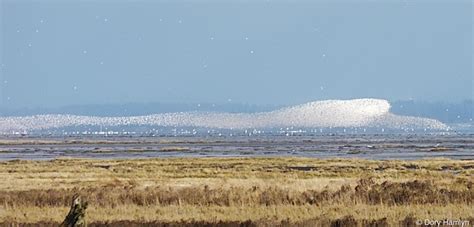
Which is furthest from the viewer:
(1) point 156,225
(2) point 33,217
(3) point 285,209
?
(3) point 285,209

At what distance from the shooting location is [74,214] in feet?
37.8

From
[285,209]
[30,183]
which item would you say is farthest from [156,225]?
[30,183]

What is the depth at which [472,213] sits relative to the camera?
17406 mm

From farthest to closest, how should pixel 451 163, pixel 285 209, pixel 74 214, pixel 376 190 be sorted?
1. pixel 451 163
2. pixel 376 190
3. pixel 285 209
4. pixel 74 214

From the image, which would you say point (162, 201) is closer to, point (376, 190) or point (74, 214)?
point (376, 190)

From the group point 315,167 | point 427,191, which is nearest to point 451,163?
point 315,167

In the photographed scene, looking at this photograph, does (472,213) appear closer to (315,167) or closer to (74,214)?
(74,214)

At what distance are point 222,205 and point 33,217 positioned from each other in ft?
17.8

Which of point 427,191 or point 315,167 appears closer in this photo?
point 427,191

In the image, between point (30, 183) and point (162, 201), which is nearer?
point (162, 201)

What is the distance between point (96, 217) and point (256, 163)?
47207mm

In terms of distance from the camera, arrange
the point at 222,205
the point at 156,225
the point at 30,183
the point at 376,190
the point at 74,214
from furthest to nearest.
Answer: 1. the point at 30,183
2. the point at 376,190
3. the point at 222,205
4. the point at 156,225
5. the point at 74,214

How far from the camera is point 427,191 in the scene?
21.9 metres

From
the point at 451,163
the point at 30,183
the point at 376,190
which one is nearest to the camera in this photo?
the point at 376,190
